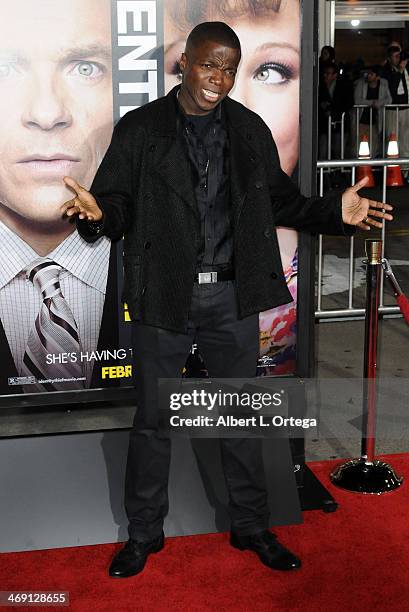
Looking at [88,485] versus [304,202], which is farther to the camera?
[88,485]

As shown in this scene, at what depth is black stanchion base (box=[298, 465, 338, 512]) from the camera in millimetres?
3863

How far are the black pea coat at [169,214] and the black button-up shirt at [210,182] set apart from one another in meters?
0.03

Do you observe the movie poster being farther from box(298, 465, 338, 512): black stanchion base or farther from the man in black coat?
the man in black coat

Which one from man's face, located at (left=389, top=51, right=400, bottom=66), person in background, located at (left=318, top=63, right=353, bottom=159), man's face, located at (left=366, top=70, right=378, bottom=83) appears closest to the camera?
person in background, located at (left=318, top=63, right=353, bottom=159)

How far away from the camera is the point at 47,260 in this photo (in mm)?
4402

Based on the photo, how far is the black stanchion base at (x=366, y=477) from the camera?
13.3 ft

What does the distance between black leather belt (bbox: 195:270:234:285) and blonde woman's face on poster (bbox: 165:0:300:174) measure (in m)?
1.18

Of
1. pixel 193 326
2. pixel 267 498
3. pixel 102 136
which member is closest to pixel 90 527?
pixel 267 498

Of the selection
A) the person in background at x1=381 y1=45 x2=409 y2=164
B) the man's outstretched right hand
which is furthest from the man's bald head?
the person in background at x1=381 y1=45 x2=409 y2=164

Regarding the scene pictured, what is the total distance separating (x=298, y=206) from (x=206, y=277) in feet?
1.66

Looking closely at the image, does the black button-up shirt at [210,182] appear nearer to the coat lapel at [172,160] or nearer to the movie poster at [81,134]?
the coat lapel at [172,160]

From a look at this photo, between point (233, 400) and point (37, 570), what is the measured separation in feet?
3.18

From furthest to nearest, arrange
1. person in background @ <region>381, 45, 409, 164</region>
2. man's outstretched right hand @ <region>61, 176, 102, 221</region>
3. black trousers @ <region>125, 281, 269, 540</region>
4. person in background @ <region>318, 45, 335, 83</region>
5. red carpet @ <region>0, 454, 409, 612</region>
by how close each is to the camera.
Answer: person in background @ <region>381, 45, 409, 164</region>, person in background @ <region>318, 45, 335, 83</region>, black trousers @ <region>125, 281, 269, 540</region>, red carpet @ <region>0, 454, 409, 612</region>, man's outstretched right hand @ <region>61, 176, 102, 221</region>

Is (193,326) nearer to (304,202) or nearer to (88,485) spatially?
(304,202)
